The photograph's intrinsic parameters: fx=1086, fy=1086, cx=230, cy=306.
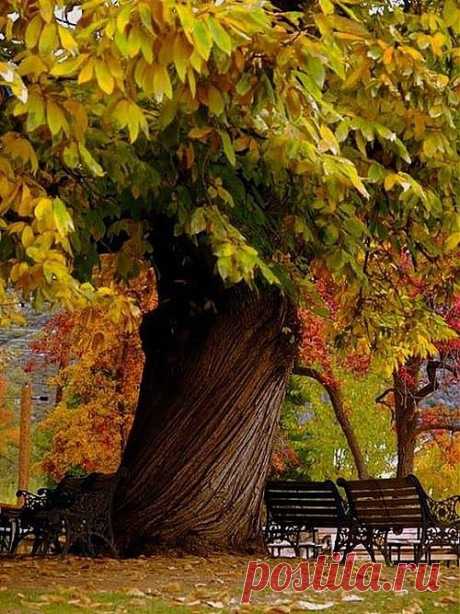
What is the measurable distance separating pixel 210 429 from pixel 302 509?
7.02 feet

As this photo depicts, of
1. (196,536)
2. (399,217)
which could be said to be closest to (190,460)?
(196,536)

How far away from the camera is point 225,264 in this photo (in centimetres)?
623

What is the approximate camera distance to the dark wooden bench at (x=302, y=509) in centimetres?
1121

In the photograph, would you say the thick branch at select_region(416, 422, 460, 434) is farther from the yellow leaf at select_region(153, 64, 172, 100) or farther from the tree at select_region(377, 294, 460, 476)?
the yellow leaf at select_region(153, 64, 172, 100)

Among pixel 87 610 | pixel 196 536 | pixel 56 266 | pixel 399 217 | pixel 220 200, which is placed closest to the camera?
pixel 56 266

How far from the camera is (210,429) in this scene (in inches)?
394

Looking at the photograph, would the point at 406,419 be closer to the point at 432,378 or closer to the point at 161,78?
the point at 432,378

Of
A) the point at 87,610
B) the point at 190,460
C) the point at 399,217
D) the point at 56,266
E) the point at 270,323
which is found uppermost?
the point at 399,217

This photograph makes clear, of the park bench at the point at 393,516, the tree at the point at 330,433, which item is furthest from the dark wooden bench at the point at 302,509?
the tree at the point at 330,433

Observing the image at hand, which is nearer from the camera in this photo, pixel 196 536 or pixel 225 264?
pixel 225 264

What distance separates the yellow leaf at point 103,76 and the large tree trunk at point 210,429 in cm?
577

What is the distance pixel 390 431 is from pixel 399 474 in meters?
3.57

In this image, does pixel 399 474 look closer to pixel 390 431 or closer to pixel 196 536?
pixel 390 431

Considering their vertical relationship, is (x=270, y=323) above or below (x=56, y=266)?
above
